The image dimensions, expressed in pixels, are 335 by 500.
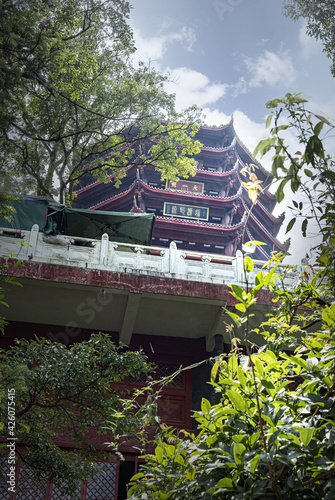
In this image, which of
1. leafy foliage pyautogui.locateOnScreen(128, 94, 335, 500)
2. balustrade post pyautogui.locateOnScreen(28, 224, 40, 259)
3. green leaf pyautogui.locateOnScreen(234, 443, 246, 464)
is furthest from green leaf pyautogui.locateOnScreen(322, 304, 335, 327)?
balustrade post pyautogui.locateOnScreen(28, 224, 40, 259)

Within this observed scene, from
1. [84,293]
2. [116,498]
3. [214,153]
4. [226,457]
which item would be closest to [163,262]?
[84,293]

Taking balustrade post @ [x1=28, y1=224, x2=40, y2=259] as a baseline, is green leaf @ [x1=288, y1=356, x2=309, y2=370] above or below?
below

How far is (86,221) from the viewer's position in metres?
10.9

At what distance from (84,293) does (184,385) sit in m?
2.85

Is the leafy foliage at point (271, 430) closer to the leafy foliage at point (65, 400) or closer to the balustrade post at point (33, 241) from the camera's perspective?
the leafy foliage at point (65, 400)

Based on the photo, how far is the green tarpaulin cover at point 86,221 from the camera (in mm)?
10688

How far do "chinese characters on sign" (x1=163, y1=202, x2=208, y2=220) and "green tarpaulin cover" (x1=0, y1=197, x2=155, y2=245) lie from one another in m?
6.23

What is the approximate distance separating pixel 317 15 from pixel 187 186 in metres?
7.81

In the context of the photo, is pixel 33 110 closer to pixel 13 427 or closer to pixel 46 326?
pixel 46 326

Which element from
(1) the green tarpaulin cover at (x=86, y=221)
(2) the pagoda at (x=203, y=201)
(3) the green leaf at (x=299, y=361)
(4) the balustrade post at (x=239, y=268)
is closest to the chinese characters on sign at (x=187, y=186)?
(2) the pagoda at (x=203, y=201)

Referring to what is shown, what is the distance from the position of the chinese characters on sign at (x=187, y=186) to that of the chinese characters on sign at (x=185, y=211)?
0.74 meters

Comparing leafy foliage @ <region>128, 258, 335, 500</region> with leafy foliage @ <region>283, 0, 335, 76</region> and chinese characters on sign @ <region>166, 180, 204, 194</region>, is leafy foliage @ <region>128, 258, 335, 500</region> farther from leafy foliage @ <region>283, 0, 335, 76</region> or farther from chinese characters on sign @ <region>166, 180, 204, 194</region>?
chinese characters on sign @ <region>166, 180, 204, 194</region>

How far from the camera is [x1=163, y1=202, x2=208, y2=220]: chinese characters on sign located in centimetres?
1761

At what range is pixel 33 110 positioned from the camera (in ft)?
40.4
